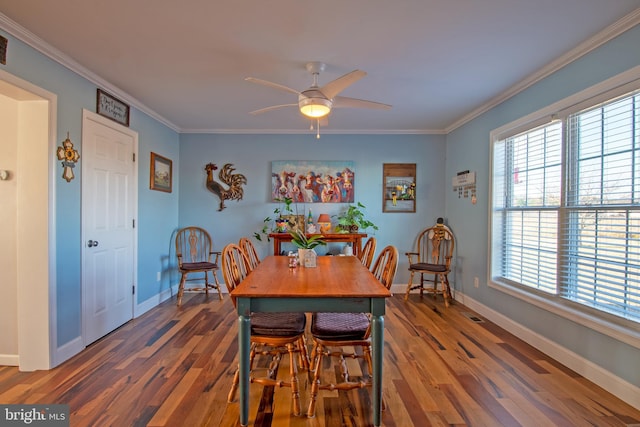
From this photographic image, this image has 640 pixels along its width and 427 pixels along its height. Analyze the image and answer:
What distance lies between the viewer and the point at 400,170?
15.2 ft

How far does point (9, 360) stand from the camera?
2.33 m

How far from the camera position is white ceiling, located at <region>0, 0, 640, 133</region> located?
183 cm

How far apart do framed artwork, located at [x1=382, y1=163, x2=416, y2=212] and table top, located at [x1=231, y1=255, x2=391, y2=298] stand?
230 centimetres

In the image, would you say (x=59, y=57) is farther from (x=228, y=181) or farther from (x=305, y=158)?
(x=305, y=158)

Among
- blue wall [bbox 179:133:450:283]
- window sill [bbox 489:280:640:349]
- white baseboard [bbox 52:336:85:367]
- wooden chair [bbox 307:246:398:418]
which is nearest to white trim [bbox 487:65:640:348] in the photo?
window sill [bbox 489:280:640:349]

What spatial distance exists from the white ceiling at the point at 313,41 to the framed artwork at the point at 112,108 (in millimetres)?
88

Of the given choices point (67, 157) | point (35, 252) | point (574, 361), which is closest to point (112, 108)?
point (67, 157)

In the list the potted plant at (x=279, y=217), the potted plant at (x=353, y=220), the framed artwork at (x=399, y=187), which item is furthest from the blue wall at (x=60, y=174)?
the framed artwork at (x=399, y=187)

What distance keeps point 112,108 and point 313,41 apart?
2184 millimetres

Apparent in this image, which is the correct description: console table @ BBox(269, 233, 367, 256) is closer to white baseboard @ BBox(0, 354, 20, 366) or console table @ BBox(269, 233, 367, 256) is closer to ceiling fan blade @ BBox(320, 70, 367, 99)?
ceiling fan blade @ BBox(320, 70, 367, 99)

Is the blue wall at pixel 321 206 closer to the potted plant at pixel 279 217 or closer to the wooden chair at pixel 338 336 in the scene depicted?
the potted plant at pixel 279 217

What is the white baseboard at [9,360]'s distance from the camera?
7.62ft

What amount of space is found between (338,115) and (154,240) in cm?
277

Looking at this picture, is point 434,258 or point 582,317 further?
point 434,258
